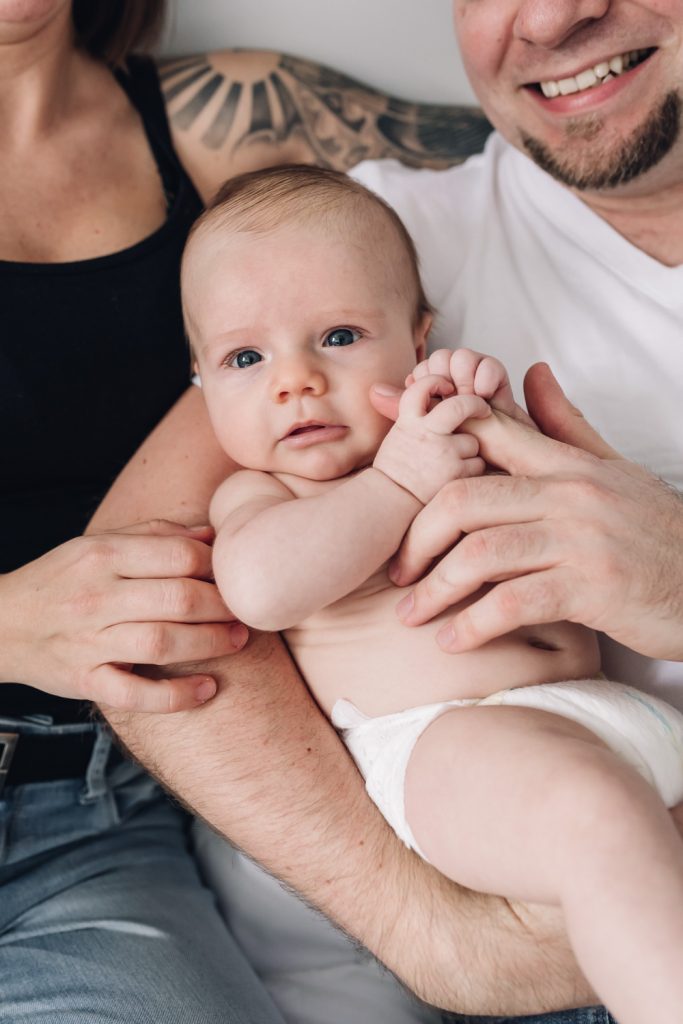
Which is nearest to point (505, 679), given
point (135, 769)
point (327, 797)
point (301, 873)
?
point (327, 797)

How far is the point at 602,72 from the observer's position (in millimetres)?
1750

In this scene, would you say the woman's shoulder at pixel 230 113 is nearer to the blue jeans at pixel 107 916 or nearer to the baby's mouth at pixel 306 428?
the baby's mouth at pixel 306 428

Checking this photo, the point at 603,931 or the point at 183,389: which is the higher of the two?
the point at 603,931

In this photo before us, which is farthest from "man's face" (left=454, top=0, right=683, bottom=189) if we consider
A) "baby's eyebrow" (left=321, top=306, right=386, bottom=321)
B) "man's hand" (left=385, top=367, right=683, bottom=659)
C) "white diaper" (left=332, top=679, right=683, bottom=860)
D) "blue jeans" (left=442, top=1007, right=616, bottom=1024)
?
"blue jeans" (left=442, top=1007, right=616, bottom=1024)

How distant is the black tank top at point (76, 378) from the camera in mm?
1720

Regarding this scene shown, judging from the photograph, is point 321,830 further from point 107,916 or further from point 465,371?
point 465,371

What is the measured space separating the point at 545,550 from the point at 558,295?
0.80 metres

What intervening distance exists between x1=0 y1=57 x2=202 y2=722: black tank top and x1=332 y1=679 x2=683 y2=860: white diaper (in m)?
0.66

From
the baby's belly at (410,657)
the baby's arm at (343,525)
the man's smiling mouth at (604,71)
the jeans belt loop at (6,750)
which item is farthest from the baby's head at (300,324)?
the jeans belt loop at (6,750)

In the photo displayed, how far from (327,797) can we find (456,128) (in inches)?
68.7

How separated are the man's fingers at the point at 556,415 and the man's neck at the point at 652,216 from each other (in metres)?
0.61

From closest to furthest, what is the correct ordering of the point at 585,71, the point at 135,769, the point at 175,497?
1. the point at 175,497
2. the point at 585,71
3. the point at 135,769

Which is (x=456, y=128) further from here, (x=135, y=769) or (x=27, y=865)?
(x=27, y=865)

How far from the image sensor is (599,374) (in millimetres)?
1764
